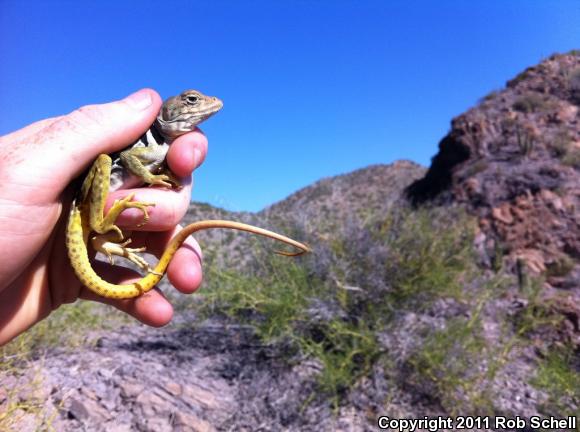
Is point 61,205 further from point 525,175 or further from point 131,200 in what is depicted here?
point 525,175

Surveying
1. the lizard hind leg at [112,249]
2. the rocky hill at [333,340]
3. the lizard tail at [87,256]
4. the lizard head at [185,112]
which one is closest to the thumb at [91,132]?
the lizard head at [185,112]

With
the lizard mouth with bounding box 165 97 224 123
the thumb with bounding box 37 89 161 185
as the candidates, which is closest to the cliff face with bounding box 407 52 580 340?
the lizard mouth with bounding box 165 97 224 123

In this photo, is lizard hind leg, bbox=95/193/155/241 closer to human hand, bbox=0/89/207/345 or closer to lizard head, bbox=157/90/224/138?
human hand, bbox=0/89/207/345

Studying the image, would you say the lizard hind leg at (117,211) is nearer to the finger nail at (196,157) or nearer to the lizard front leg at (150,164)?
the lizard front leg at (150,164)

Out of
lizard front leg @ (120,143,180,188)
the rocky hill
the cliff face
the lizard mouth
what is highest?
the cliff face

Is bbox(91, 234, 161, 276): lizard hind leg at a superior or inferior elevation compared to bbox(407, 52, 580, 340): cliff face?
inferior

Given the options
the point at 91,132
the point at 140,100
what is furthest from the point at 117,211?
the point at 140,100
